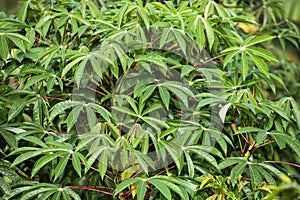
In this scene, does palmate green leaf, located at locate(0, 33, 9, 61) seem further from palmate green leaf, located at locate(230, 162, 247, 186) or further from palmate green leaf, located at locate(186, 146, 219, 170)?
palmate green leaf, located at locate(230, 162, 247, 186)

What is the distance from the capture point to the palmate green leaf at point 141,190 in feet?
4.19

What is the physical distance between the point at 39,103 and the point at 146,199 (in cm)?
52

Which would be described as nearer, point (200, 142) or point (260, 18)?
point (200, 142)

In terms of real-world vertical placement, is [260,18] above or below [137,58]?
below

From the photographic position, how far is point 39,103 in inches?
59.9

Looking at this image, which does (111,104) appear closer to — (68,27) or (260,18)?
(68,27)

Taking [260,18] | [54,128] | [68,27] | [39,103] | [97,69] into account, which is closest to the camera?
[97,69]

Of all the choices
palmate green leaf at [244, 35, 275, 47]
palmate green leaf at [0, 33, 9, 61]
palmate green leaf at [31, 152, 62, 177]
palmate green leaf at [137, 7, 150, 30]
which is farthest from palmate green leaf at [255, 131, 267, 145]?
palmate green leaf at [0, 33, 9, 61]

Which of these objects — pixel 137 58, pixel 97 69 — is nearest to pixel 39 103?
pixel 97 69

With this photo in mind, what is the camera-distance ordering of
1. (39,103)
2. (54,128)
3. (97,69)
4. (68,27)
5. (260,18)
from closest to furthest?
(97,69), (39,103), (54,128), (68,27), (260,18)

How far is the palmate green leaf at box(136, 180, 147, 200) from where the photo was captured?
1.28 meters

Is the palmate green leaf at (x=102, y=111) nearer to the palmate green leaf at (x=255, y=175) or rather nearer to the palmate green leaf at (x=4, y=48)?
the palmate green leaf at (x=4, y=48)

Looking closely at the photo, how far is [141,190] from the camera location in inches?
50.9

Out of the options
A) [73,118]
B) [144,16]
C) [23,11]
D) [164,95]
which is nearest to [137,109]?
[164,95]
